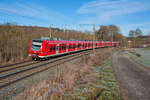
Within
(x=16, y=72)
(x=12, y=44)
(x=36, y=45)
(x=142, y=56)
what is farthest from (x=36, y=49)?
(x=142, y=56)

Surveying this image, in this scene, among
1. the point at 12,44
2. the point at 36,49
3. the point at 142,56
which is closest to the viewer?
the point at 36,49

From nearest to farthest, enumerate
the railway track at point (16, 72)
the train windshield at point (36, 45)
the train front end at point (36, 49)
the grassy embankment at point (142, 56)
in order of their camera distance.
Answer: the railway track at point (16, 72), the train front end at point (36, 49), the train windshield at point (36, 45), the grassy embankment at point (142, 56)

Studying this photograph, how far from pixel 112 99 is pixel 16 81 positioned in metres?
5.48

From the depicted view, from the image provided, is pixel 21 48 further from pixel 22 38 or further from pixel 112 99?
pixel 112 99

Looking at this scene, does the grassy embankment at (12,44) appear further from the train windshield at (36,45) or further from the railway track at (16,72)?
the railway track at (16,72)

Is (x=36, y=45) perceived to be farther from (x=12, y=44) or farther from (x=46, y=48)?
(x=12, y=44)

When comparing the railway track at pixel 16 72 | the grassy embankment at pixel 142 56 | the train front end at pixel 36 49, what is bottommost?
the grassy embankment at pixel 142 56

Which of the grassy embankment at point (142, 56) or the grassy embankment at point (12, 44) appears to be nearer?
the grassy embankment at point (12, 44)

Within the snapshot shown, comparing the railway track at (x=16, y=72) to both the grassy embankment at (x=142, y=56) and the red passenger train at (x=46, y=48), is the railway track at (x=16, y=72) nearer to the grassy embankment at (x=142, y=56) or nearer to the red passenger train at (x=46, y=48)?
the red passenger train at (x=46, y=48)

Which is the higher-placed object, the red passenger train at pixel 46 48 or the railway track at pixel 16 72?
the red passenger train at pixel 46 48

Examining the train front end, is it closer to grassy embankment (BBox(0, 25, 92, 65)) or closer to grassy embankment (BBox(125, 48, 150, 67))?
grassy embankment (BBox(0, 25, 92, 65))

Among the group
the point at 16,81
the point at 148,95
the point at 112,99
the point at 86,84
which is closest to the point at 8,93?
the point at 16,81

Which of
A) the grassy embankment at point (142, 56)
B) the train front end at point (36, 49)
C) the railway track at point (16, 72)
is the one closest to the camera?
the railway track at point (16, 72)

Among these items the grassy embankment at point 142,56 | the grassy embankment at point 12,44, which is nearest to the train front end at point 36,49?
the grassy embankment at point 12,44
